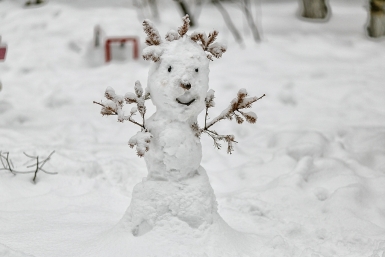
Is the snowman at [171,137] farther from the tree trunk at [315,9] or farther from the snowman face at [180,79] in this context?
the tree trunk at [315,9]

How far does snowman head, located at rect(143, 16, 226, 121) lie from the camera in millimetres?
2585

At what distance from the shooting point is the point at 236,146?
15.0 ft

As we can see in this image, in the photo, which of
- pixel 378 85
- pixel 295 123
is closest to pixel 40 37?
pixel 295 123

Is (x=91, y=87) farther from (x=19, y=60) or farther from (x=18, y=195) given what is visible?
(x=18, y=195)

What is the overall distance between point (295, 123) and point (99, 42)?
3064 millimetres

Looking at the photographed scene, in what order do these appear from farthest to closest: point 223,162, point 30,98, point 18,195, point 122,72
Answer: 1. point 122,72
2. point 30,98
3. point 223,162
4. point 18,195

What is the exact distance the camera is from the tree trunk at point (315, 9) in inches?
326

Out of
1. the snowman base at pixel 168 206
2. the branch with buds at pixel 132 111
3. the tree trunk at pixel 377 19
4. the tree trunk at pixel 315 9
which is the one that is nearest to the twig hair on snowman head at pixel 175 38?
the branch with buds at pixel 132 111

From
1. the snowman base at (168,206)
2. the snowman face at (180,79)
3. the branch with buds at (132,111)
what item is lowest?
the snowman base at (168,206)

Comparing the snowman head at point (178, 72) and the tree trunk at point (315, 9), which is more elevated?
the snowman head at point (178, 72)

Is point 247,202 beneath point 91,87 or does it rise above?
above

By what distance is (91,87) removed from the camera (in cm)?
575

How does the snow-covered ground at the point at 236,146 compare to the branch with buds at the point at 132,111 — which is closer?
the branch with buds at the point at 132,111

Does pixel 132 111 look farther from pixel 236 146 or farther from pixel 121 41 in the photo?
pixel 121 41
